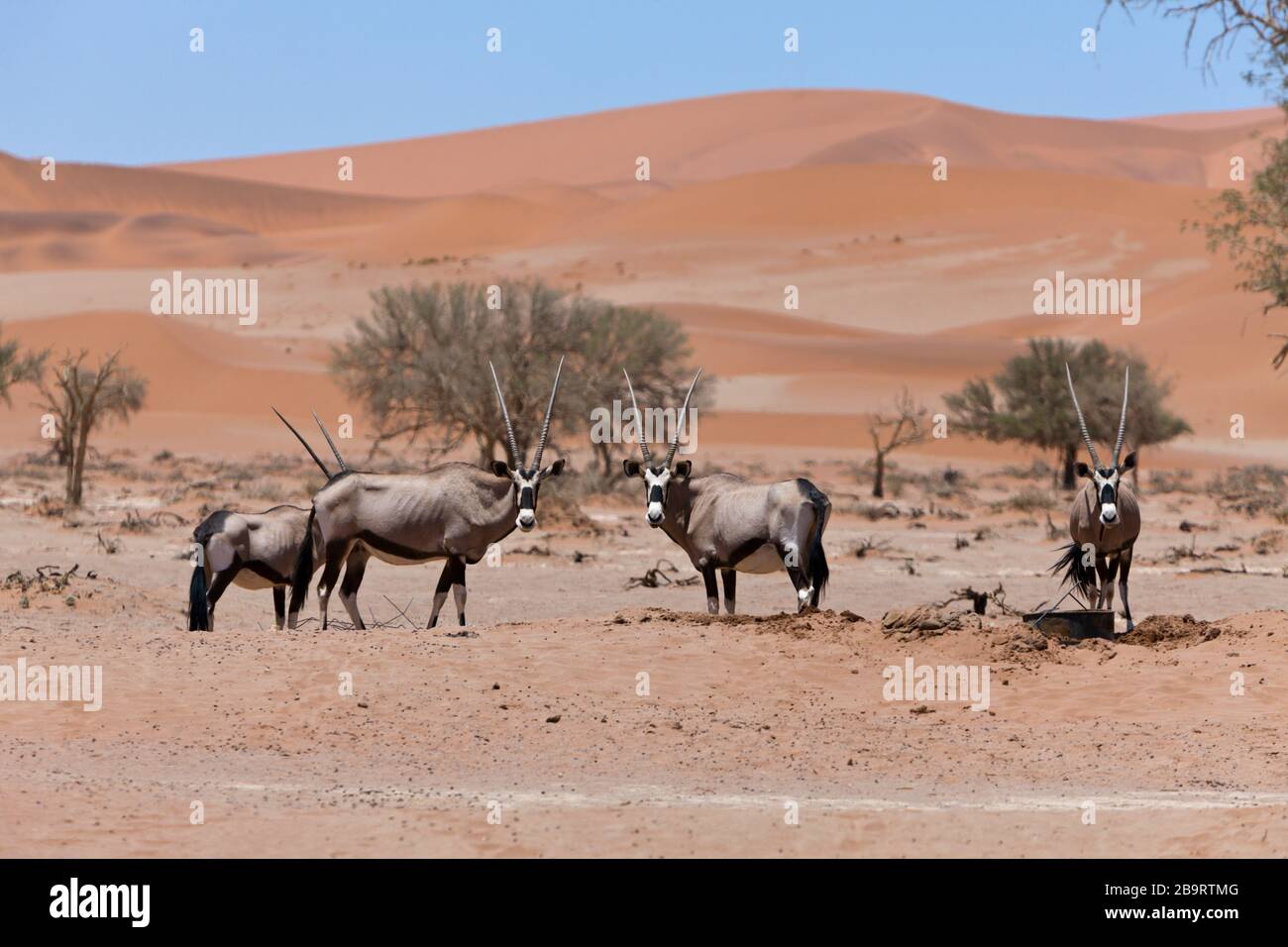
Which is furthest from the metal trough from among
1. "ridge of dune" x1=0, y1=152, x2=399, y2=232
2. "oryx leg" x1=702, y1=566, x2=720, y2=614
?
"ridge of dune" x1=0, y1=152, x2=399, y2=232

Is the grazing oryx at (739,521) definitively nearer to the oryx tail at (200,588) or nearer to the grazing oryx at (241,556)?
the grazing oryx at (241,556)

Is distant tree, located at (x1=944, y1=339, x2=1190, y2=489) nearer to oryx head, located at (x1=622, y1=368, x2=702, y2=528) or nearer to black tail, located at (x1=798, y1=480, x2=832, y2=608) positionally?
black tail, located at (x1=798, y1=480, x2=832, y2=608)

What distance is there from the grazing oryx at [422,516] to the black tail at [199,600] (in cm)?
89

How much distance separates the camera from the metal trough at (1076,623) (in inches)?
512

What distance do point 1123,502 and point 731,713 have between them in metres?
5.85

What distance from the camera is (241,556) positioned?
1359 cm

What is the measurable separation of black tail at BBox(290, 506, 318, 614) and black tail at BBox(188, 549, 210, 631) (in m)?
0.73

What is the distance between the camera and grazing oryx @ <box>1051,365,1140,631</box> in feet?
48.2

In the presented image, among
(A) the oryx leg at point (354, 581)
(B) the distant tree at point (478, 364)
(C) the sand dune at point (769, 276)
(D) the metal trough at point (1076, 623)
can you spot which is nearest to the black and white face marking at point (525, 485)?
(A) the oryx leg at point (354, 581)

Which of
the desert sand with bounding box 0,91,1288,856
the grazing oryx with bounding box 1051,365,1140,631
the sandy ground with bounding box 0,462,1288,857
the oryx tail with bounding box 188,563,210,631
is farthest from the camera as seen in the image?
the grazing oryx with bounding box 1051,365,1140,631

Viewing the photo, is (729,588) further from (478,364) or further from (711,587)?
(478,364)
